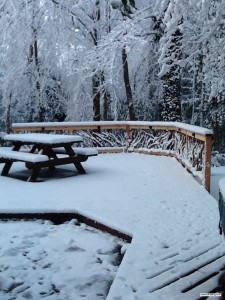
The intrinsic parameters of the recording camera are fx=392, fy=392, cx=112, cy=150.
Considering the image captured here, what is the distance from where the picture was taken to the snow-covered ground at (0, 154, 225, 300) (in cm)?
317

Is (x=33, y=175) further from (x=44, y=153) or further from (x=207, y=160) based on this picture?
(x=207, y=160)

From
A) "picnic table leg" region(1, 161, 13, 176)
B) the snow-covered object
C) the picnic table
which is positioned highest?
the snow-covered object

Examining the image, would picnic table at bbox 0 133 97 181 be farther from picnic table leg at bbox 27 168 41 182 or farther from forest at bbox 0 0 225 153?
forest at bbox 0 0 225 153

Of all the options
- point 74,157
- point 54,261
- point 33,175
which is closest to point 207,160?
point 74,157

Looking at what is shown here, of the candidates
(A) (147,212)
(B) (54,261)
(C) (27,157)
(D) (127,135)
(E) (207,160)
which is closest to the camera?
(B) (54,261)

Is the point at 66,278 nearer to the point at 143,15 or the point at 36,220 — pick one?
the point at 36,220

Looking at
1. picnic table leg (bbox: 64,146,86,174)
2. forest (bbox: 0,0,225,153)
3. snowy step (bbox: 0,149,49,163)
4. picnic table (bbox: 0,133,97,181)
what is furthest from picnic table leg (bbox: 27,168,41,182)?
forest (bbox: 0,0,225,153)

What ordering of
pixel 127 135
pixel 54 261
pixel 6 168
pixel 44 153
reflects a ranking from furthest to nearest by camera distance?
pixel 127 135
pixel 6 168
pixel 44 153
pixel 54 261

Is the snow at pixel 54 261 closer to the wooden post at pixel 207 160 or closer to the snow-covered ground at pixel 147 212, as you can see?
the snow-covered ground at pixel 147 212

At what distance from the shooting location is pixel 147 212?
A: 4980 millimetres

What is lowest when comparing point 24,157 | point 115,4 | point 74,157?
point 74,157

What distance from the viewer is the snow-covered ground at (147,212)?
3168 mm

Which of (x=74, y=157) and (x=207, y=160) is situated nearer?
(x=207, y=160)

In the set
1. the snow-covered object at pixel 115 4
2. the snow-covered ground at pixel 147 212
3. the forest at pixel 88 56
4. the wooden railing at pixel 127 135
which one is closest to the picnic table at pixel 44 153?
the snow-covered ground at pixel 147 212
